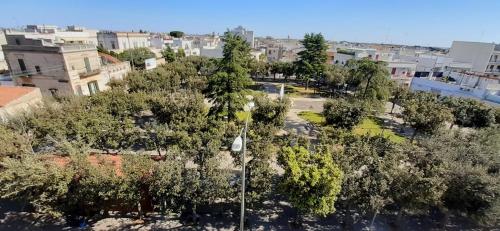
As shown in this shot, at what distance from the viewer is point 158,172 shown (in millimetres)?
12344

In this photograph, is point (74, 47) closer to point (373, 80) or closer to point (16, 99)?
point (16, 99)

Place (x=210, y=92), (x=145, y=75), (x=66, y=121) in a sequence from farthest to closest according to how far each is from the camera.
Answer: (x=145, y=75) → (x=210, y=92) → (x=66, y=121)

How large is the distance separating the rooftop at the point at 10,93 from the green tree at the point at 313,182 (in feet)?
82.4

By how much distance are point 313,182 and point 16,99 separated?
27001 mm

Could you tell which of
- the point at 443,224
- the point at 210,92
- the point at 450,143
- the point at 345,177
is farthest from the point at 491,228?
the point at 210,92

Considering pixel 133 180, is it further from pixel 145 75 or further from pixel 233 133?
pixel 145 75

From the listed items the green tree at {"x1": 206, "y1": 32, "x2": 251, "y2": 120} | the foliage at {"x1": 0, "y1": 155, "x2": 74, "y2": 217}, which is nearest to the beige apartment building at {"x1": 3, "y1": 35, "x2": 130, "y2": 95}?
the green tree at {"x1": 206, "y1": 32, "x2": 251, "y2": 120}

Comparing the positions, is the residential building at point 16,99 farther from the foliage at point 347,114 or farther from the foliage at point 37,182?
the foliage at point 347,114

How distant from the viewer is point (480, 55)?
60.9 m

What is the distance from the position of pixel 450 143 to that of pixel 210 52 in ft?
218

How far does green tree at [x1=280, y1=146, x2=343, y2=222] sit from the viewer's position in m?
12.3

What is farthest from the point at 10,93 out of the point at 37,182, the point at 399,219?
the point at 399,219

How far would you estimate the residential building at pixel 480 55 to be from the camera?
59.1m

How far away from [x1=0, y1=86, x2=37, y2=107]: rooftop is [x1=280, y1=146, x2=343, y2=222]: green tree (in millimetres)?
25119
